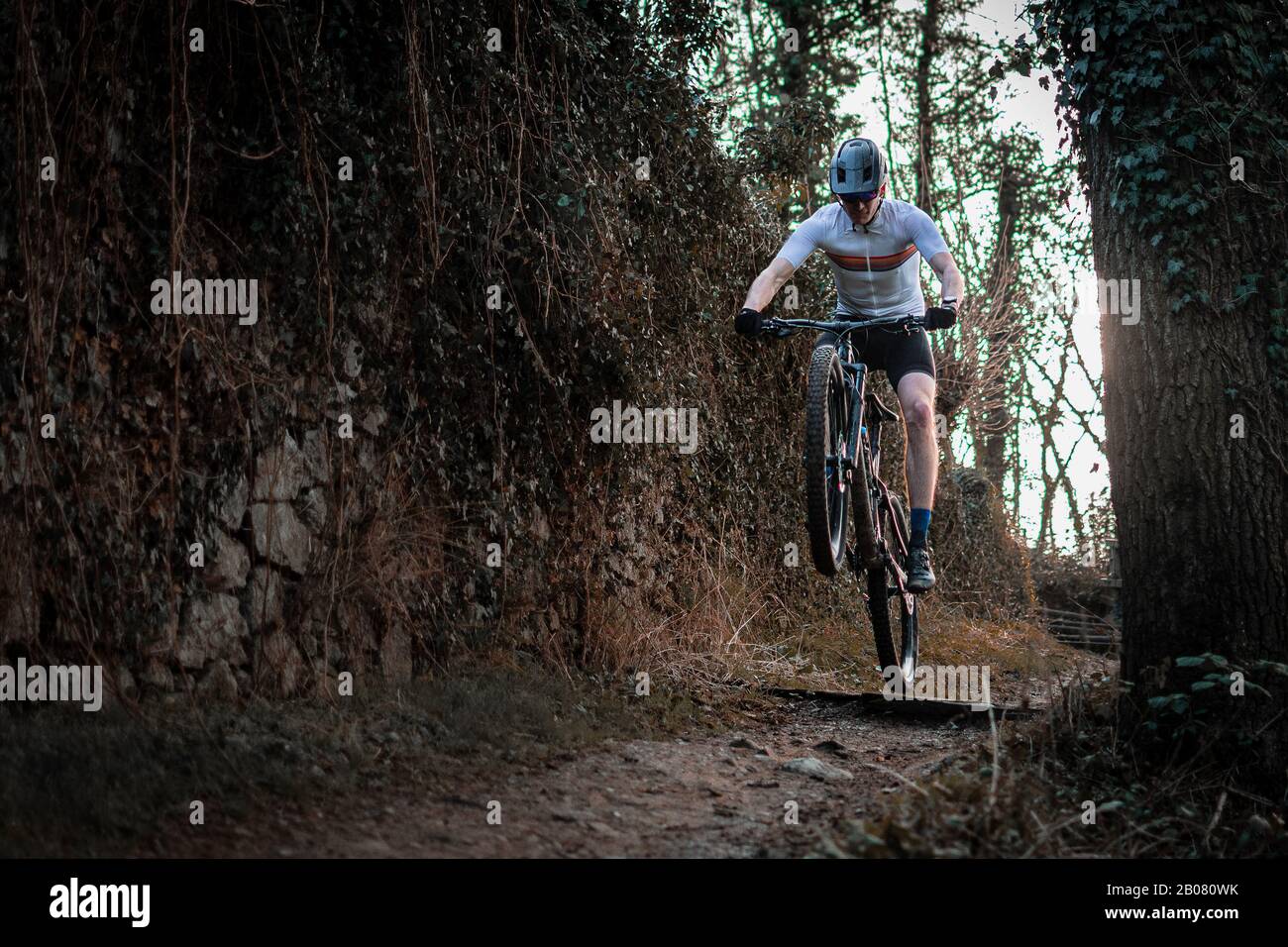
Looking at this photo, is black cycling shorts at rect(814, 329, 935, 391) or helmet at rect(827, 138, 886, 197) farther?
black cycling shorts at rect(814, 329, 935, 391)

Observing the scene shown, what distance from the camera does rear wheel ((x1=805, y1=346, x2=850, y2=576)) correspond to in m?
4.84

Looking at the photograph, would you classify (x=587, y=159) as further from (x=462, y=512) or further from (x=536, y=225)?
(x=462, y=512)

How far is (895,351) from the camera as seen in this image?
18.9ft

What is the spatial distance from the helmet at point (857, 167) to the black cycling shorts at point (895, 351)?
726 millimetres

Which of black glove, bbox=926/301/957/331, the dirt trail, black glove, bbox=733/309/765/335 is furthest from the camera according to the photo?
black glove, bbox=733/309/765/335

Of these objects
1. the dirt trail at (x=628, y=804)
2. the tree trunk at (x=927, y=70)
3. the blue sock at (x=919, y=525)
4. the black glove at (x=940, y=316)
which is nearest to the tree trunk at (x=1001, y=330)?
the tree trunk at (x=927, y=70)

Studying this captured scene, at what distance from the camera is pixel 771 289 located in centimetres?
549

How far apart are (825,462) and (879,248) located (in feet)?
4.55

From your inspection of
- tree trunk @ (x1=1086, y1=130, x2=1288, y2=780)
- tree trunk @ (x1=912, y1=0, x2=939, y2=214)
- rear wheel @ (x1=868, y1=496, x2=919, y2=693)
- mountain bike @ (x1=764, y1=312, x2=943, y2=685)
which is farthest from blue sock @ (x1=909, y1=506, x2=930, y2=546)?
tree trunk @ (x1=912, y1=0, x2=939, y2=214)

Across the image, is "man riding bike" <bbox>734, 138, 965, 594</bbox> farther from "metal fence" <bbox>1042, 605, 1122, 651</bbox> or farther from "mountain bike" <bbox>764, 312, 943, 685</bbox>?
"metal fence" <bbox>1042, 605, 1122, 651</bbox>

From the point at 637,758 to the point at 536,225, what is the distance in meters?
2.77

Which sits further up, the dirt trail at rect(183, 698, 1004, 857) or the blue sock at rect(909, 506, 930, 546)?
the blue sock at rect(909, 506, 930, 546)

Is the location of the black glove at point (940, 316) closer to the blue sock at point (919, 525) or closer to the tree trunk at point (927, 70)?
the blue sock at point (919, 525)

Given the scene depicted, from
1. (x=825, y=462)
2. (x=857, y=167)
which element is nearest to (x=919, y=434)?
(x=825, y=462)
